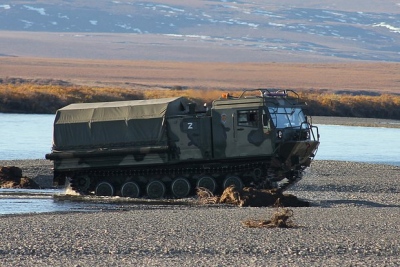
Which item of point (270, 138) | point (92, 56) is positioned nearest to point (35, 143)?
point (270, 138)

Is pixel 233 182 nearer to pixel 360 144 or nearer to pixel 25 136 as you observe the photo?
pixel 25 136

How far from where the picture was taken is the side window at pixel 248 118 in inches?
1003

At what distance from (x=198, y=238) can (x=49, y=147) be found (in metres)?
25.0

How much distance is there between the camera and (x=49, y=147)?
41406mm

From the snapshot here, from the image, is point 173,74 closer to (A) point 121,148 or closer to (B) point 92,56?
(B) point 92,56

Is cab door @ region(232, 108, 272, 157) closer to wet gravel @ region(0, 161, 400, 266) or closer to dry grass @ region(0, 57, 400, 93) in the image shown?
wet gravel @ region(0, 161, 400, 266)

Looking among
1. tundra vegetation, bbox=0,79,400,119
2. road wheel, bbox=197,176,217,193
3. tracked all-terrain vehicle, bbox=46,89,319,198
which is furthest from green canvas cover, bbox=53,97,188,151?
tundra vegetation, bbox=0,79,400,119

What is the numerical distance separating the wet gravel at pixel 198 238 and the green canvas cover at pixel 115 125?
2.75m

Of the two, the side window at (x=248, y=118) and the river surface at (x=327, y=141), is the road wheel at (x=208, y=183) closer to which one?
the side window at (x=248, y=118)

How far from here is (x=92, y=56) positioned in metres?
185

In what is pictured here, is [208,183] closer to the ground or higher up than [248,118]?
closer to the ground

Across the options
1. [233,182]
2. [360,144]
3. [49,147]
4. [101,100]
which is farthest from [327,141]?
[233,182]

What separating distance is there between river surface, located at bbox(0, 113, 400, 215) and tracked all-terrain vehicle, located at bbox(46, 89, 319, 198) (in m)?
1.39

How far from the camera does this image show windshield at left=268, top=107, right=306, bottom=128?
1008 inches
